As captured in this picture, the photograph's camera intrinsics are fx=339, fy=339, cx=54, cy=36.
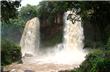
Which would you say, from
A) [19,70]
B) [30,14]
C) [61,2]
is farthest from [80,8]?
[30,14]

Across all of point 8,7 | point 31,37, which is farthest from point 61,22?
point 8,7

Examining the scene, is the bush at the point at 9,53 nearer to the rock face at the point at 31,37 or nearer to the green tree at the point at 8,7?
the rock face at the point at 31,37

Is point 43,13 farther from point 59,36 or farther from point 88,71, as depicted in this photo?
point 88,71

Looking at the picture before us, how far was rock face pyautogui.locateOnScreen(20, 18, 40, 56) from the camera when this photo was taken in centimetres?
3142

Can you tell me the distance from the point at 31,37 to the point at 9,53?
9.42 metres

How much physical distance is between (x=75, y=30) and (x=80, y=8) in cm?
1980

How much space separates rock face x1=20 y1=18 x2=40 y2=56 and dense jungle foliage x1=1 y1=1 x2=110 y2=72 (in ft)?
2.16

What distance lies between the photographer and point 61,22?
3033cm

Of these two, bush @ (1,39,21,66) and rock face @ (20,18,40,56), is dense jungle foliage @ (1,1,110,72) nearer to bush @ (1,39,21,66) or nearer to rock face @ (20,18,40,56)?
bush @ (1,39,21,66)

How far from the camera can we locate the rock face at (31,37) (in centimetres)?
3142

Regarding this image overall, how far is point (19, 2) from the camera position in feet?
29.6

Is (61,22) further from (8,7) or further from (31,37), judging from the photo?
(8,7)

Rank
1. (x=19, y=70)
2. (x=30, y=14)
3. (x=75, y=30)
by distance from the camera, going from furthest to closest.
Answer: (x=30, y=14)
(x=75, y=30)
(x=19, y=70)

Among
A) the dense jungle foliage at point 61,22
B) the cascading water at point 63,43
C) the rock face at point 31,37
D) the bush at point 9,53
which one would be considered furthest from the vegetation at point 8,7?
the rock face at point 31,37
